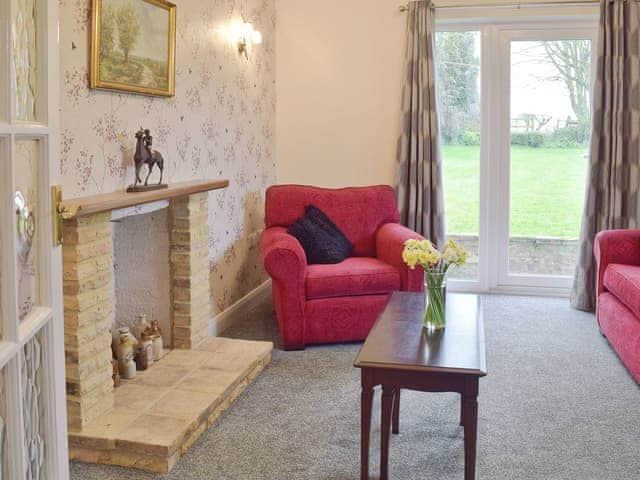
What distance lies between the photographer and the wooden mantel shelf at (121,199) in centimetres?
238

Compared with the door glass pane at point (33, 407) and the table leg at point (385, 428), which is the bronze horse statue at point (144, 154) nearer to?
the table leg at point (385, 428)

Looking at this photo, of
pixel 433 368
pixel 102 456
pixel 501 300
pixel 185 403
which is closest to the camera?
pixel 433 368

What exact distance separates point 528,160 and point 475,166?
15.7 inches

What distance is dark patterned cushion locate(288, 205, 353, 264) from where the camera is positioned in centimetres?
→ 428

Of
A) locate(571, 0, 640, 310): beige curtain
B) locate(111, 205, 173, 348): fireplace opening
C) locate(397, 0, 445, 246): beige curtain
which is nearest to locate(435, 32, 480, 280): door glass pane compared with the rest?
locate(397, 0, 445, 246): beige curtain

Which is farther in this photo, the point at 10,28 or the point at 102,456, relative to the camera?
the point at 102,456

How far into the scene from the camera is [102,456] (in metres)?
2.55

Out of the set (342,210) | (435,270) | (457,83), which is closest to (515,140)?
(457,83)

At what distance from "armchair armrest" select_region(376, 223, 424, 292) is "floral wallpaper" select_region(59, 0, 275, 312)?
988 mm

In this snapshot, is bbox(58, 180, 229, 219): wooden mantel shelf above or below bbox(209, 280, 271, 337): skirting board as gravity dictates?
above

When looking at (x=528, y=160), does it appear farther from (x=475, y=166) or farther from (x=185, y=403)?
(x=185, y=403)

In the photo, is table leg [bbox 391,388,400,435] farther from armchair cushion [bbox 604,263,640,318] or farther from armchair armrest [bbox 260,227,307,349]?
armchair cushion [bbox 604,263,640,318]

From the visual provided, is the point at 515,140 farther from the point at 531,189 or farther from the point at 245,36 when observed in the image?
the point at 245,36

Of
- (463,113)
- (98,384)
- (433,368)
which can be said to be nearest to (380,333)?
(433,368)
